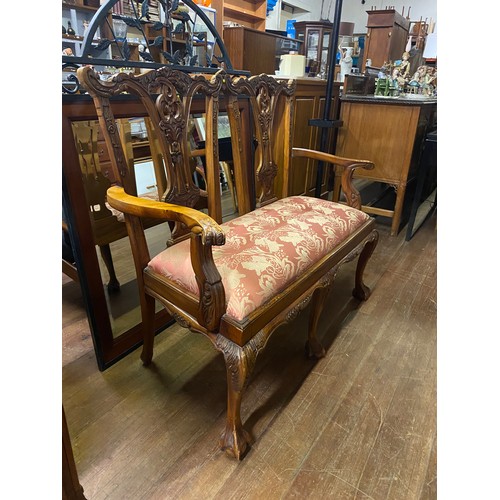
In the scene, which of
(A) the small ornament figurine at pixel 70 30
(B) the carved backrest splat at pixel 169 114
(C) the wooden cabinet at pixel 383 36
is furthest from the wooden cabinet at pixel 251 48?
(B) the carved backrest splat at pixel 169 114

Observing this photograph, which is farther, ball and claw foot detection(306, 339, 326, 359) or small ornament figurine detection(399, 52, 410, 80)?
small ornament figurine detection(399, 52, 410, 80)

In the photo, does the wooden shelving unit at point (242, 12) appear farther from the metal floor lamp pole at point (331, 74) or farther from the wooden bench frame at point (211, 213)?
the wooden bench frame at point (211, 213)

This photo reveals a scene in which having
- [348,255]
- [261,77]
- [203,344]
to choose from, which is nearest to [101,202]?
[203,344]

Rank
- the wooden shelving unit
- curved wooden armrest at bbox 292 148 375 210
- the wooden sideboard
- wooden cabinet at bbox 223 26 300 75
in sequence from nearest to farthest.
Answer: curved wooden armrest at bbox 292 148 375 210 < the wooden sideboard < wooden cabinet at bbox 223 26 300 75 < the wooden shelving unit

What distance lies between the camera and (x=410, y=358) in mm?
1416

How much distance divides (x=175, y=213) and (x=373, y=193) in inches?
123

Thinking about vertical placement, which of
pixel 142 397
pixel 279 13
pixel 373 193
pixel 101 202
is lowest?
pixel 142 397

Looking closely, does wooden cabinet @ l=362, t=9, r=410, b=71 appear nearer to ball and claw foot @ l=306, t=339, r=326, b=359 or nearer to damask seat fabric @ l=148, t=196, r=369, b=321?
damask seat fabric @ l=148, t=196, r=369, b=321

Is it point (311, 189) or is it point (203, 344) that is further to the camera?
point (311, 189)

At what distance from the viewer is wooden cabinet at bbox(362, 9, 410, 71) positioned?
384 cm

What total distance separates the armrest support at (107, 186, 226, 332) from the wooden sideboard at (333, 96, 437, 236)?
6.14 ft

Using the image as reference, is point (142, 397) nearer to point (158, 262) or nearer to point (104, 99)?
point (158, 262)

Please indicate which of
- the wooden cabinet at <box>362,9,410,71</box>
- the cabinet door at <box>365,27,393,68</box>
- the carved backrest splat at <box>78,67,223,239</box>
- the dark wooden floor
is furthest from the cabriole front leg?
the cabinet door at <box>365,27,393,68</box>

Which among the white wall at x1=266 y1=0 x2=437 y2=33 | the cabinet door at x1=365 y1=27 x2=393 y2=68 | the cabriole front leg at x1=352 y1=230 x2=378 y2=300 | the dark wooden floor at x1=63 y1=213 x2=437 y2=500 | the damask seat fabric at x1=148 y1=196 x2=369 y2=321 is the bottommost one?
the dark wooden floor at x1=63 y1=213 x2=437 y2=500
